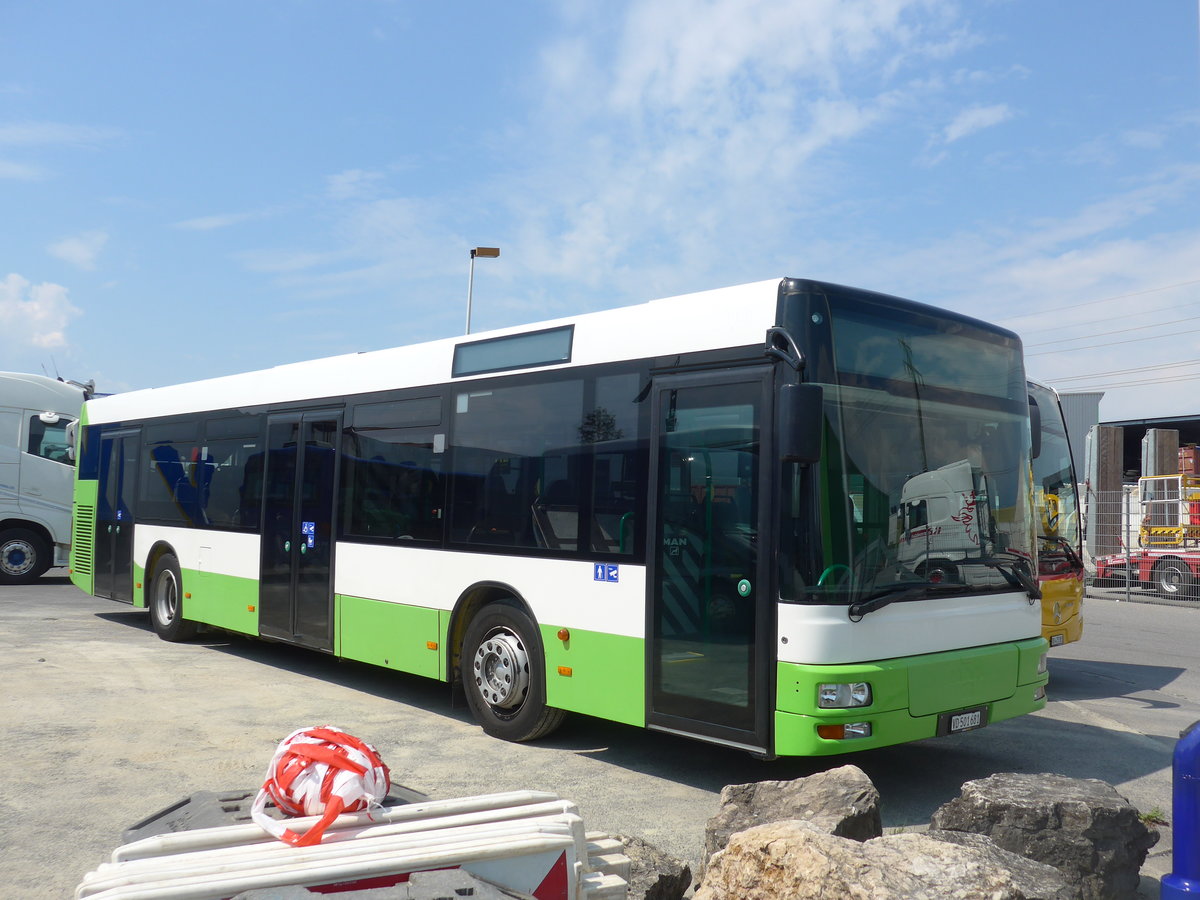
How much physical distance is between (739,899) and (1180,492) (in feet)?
68.1

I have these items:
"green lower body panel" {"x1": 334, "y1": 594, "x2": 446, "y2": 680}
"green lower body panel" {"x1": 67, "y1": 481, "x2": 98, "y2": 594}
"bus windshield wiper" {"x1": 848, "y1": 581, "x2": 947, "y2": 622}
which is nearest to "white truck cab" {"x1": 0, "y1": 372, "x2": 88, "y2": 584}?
"green lower body panel" {"x1": 67, "y1": 481, "x2": 98, "y2": 594}

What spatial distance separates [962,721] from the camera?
6227mm

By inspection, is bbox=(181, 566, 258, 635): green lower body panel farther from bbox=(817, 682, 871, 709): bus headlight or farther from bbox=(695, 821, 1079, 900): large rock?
bbox=(695, 821, 1079, 900): large rock

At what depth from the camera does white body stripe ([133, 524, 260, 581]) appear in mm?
10793

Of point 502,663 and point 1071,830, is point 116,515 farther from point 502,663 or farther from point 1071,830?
point 1071,830

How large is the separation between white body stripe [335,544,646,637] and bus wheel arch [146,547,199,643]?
12.4 feet

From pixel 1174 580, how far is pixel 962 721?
1667cm

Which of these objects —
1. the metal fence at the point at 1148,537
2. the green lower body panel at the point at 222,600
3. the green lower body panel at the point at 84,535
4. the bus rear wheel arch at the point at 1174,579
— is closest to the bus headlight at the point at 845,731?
the green lower body panel at the point at 222,600

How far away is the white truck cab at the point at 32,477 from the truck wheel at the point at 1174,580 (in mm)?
20637

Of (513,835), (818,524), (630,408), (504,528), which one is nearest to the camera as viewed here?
(513,835)

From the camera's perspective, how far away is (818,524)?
5.71m

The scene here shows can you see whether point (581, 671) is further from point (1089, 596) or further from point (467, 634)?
point (1089, 596)

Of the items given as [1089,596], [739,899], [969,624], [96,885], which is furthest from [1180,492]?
[96,885]

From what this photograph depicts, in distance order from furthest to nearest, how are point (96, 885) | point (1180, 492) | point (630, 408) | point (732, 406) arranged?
point (1180, 492), point (630, 408), point (732, 406), point (96, 885)
